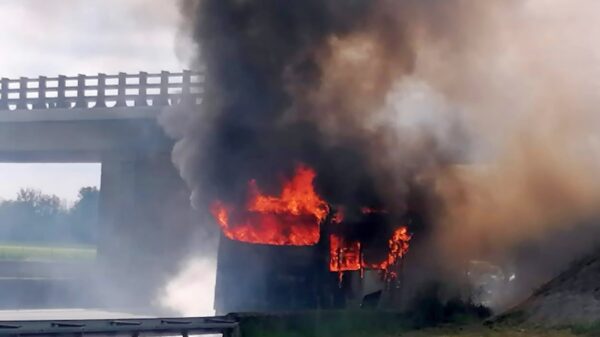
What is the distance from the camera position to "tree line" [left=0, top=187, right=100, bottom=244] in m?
78.2

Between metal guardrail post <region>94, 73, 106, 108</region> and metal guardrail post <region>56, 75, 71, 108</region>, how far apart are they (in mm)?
1749

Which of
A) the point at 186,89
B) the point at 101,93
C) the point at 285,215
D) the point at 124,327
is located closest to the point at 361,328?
the point at 285,215

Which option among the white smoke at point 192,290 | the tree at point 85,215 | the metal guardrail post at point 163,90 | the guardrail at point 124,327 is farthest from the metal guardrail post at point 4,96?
the tree at point 85,215

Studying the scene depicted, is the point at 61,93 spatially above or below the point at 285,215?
above


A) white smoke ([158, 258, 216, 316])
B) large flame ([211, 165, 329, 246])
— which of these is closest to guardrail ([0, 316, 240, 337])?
large flame ([211, 165, 329, 246])

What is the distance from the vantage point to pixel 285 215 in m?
27.2

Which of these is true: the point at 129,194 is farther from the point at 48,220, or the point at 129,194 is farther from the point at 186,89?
the point at 48,220

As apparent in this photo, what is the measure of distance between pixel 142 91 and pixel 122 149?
101 inches

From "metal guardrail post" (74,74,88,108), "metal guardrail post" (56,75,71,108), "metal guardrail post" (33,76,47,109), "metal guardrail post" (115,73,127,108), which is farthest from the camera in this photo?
"metal guardrail post" (33,76,47,109)

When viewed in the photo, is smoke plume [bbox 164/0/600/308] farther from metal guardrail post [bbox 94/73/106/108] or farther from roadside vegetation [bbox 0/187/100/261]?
roadside vegetation [bbox 0/187/100/261]

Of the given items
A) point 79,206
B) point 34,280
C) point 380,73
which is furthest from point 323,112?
point 79,206

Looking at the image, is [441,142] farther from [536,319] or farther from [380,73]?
[536,319]

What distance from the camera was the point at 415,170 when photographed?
95.8ft

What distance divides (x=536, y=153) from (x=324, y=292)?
9.53 metres
